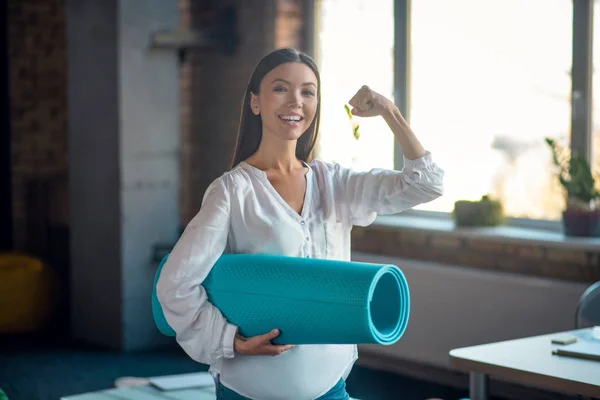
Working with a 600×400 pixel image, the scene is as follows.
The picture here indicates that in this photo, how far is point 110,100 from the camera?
520cm

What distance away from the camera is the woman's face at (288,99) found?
179cm

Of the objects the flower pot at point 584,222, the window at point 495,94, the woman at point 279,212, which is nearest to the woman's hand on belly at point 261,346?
the woman at point 279,212

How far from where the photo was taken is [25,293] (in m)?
5.57

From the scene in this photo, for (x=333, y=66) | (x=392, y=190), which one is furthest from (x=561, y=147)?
(x=392, y=190)

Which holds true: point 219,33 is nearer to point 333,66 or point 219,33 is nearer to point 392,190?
point 333,66

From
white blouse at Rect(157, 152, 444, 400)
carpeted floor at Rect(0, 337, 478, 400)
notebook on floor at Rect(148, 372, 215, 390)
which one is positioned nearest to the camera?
white blouse at Rect(157, 152, 444, 400)

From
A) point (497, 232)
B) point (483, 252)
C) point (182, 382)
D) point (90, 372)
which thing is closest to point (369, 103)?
point (182, 382)

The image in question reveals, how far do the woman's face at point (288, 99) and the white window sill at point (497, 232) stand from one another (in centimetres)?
231

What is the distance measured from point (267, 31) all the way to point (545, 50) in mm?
1754

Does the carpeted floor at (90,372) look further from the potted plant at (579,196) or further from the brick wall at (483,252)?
the potted plant at (579,196)

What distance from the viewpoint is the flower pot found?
3857mm

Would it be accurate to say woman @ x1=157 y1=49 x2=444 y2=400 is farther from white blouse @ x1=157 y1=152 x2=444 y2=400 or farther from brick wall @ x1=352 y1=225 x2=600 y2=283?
brick wall @ x1=352 y1=225 x2=600 y2=283

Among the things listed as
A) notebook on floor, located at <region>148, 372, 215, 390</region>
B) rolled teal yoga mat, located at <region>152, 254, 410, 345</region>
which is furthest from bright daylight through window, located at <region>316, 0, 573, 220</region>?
rolled teal yoga mat, located at <region>152, 254, 410, 345</region>

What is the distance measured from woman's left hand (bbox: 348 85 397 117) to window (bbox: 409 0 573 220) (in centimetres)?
261
